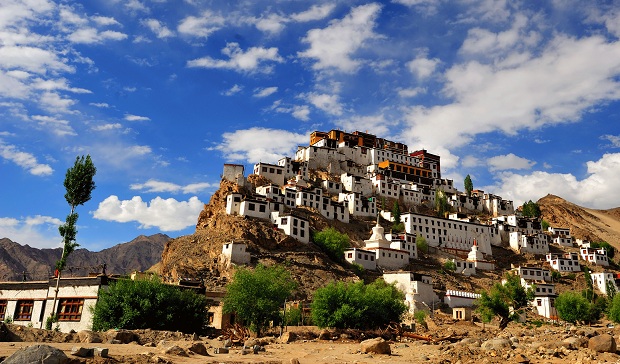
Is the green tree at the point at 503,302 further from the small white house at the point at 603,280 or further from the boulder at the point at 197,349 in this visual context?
the small white house at the point at 603,280

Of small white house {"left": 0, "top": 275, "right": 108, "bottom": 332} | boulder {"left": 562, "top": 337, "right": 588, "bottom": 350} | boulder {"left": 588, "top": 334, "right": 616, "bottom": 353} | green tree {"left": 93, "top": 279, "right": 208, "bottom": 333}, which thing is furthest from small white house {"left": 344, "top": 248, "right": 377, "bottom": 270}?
boulder {"left": 588, "top": 334, "right": 616, "bottom": 353}

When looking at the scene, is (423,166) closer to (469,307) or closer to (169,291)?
(469,307)

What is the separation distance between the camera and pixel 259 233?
67.2m

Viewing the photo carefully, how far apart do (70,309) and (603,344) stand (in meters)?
32.4

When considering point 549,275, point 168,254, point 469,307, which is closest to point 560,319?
point 469,307

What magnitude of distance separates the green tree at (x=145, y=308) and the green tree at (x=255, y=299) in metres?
4.98

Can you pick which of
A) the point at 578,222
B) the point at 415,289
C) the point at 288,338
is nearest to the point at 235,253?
the point at 415,289

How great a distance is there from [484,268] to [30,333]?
72939 mm

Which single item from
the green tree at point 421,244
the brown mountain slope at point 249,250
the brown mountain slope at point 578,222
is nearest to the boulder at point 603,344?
the brown mountain slope at point 249,250

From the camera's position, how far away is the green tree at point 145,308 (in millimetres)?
32688

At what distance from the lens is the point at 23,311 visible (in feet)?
122

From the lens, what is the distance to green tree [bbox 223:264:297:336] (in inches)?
1578

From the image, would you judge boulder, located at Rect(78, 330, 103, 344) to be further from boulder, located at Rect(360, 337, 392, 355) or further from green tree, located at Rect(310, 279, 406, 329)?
green tree, located at Rect(310, 279, 406, 329)

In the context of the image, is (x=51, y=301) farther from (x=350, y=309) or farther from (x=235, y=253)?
(x=235, y=253)
